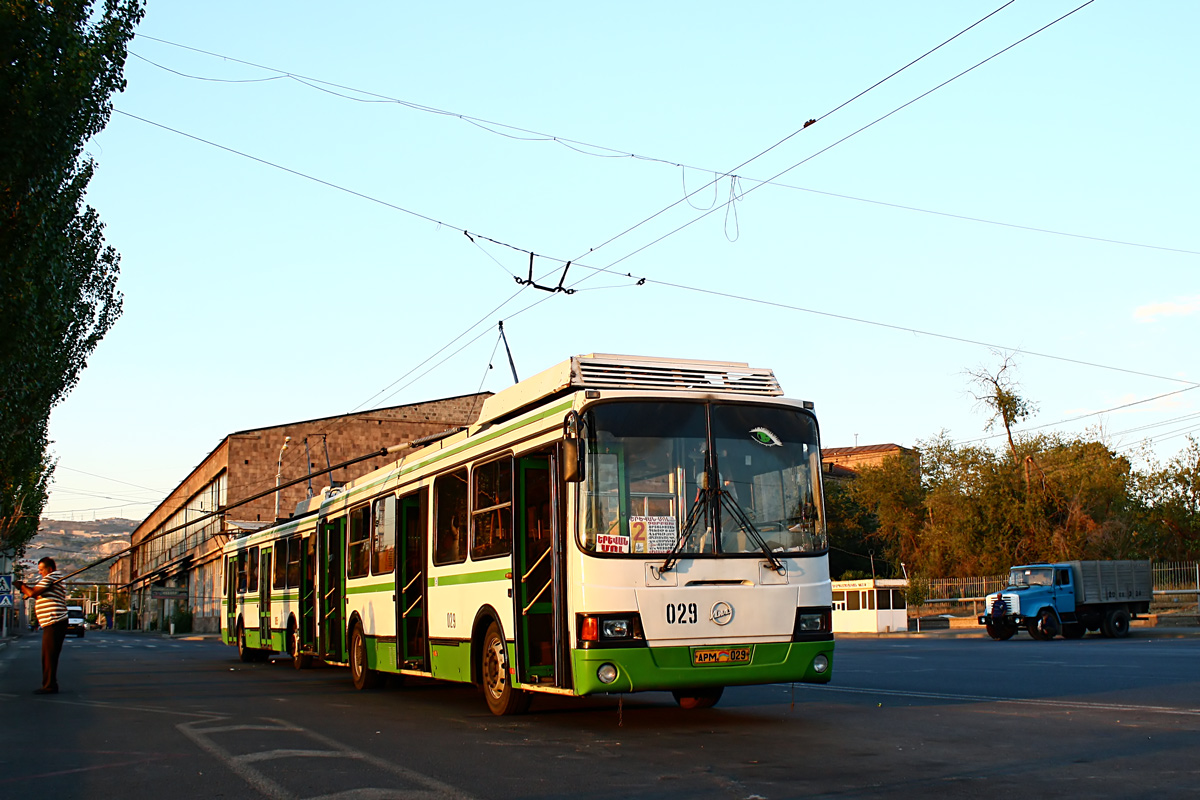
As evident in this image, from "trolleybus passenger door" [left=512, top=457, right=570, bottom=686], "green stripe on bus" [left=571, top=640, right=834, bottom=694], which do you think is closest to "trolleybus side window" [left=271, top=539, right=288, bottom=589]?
"trolleybus passenger door" [left=512, top=457, right=570, bottom=686]

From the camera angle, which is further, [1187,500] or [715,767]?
[1187,500]

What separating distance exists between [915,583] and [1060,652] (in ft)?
90.4

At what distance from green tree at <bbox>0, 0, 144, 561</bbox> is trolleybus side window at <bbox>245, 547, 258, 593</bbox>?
633 cm

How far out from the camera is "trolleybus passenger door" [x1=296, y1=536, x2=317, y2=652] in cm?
2072

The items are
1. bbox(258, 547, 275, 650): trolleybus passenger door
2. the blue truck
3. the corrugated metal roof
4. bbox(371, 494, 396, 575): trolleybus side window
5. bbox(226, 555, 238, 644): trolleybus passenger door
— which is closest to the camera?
bbox(371, 494, 396, 575): trolleybus side window

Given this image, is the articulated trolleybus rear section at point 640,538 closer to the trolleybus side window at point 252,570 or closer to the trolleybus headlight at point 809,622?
the trolleybus headlight at point 809,622

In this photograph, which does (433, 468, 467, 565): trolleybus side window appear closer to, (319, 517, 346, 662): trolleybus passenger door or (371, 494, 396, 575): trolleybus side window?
(371, 494, 396, 575): trolleybus side window

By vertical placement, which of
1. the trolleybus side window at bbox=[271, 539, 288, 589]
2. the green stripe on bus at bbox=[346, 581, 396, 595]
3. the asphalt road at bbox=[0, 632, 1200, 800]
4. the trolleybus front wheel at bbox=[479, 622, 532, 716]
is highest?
the trolleybus side window at bbox=[271, 539, 288, 589]

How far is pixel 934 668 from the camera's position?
19062 millimetres

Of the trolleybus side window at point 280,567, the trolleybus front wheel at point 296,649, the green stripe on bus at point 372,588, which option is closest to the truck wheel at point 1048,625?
the trolleybus front wheel at point 296,649

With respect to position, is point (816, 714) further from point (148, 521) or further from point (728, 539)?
point (148, 521)

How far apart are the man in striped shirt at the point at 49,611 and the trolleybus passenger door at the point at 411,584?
490 cm

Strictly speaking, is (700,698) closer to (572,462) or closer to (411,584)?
(411,584)

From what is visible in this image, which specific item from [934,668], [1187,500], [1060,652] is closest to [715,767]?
[934,668]
